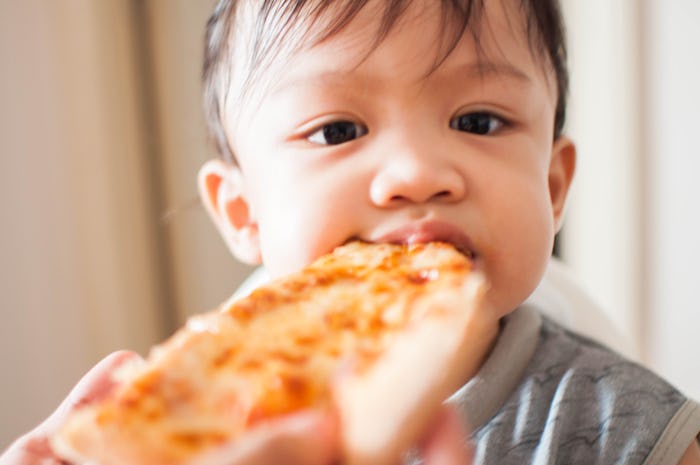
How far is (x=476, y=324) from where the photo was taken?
0.50 metres

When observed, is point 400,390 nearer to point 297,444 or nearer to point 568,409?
point 297,444

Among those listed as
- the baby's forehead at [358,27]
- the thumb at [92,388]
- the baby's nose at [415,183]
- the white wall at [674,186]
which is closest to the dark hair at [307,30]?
the baby's forehead at [358,27]

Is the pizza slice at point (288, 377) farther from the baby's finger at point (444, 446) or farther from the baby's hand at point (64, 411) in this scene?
the baby's hand at point (64, 411)

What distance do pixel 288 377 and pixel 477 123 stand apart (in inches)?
19.5

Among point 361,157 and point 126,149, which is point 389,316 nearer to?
point 361,157

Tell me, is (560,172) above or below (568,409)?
above

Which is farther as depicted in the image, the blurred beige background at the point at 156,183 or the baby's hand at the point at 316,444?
the blurred beige background at the point at 156,183

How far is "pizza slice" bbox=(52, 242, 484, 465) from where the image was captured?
1.33 feet

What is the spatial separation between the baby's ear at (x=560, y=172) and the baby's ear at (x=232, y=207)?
460 mm

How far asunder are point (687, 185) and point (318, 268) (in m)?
1.28

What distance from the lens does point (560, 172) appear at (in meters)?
1.05

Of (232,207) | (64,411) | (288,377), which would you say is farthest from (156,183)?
(288,377)

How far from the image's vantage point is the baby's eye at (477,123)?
0.82 meters

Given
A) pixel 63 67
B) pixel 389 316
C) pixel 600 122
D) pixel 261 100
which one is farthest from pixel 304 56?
pixel 600 122
